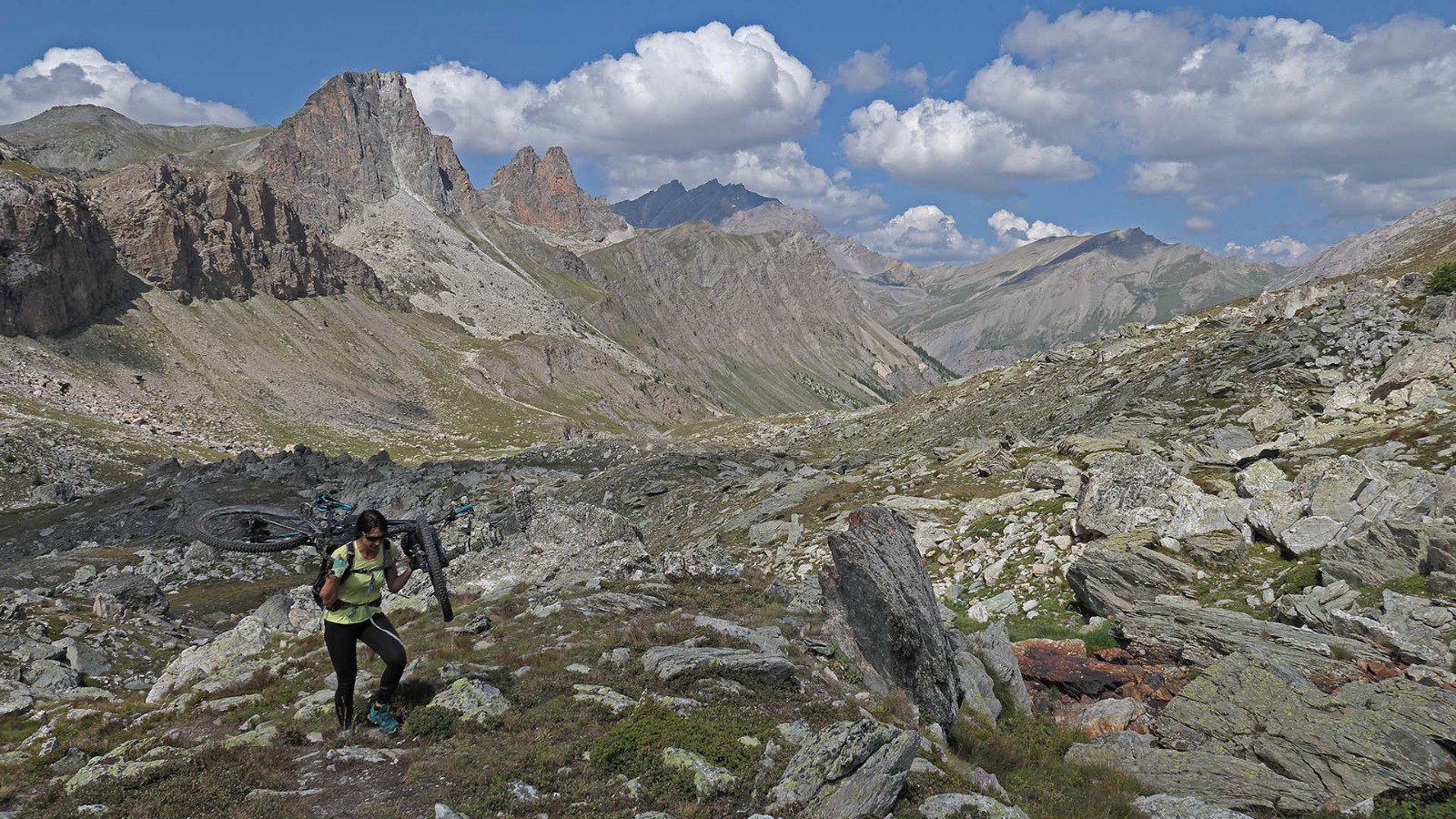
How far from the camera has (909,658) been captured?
1480 cm

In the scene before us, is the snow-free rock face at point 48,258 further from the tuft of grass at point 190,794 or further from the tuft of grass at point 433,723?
the tuft of grass at point 433,723

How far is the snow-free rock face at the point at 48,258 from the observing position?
113 m

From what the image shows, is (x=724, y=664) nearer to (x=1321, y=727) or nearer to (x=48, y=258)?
(x=1321, y=727)

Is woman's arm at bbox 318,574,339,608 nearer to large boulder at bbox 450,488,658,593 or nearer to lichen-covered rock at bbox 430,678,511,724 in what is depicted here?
lichen-covered rock at bbox 430,678,511,724

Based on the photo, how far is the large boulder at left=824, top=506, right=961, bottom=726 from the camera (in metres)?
14.5

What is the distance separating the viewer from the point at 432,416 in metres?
165

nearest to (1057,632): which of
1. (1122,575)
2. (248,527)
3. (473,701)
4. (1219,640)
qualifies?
(1122,575)

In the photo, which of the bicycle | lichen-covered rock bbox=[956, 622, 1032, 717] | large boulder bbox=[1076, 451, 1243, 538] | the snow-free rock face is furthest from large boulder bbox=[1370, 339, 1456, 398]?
the snow-free rock face

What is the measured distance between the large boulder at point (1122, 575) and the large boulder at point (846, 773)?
12350 mm

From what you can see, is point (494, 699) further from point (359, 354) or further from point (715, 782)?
point (359, 354)

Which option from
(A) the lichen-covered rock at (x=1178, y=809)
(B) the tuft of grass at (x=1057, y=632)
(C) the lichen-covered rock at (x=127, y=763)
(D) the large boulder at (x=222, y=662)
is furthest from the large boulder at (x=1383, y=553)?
(D) the large boulder at (x=222, y=662)

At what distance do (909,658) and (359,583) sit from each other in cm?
1082

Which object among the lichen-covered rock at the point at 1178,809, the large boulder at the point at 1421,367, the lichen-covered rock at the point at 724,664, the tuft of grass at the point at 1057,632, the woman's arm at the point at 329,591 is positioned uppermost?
the large boulder at the point at 1421,367

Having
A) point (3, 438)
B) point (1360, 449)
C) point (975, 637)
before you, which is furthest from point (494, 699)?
point (3, 438)
